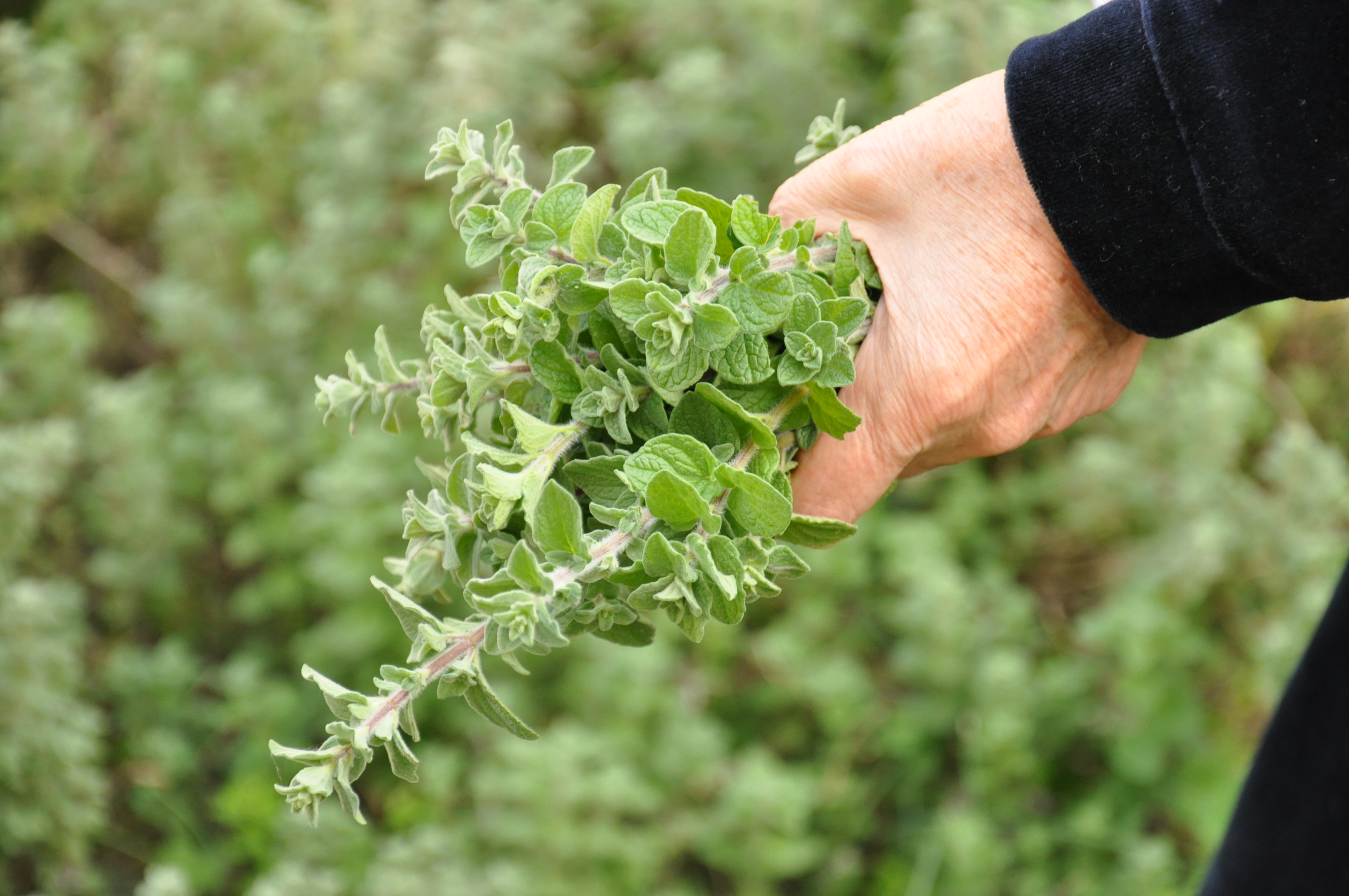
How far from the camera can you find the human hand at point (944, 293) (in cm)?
112

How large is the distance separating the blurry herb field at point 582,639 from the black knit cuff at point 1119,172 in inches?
43.3

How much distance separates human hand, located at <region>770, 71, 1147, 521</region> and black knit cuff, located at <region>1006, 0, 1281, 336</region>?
47mm

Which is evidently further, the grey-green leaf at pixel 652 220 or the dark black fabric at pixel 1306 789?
the dark black fabric at pixel 1306 789

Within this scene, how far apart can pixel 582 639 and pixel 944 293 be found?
138cm

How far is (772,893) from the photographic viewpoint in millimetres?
2270

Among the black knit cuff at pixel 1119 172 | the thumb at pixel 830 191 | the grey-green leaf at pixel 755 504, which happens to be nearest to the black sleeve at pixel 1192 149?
the black knit cuff at pixel 1119 172

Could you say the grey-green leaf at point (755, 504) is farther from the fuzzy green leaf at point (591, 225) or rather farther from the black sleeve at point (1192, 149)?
the black sleeve at point (1192, 149)

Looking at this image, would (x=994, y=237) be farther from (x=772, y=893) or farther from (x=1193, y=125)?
(x=772, y=893)

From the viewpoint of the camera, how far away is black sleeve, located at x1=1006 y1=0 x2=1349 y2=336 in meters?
0.93

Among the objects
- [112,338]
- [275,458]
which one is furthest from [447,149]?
[112,338]

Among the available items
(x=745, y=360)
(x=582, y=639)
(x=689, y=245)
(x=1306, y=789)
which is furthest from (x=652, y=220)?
(x=582, y=639)

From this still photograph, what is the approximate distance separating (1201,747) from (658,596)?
180cm

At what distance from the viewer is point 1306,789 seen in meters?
1.47

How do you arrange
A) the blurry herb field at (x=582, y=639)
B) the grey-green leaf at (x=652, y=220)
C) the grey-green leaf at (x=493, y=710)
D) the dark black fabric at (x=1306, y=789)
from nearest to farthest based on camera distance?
the grey-green leaf at (x=493, y=710)
the grey-green leaf at (x=652, y=220)
the dark black fabric at (x=1306, y=789)
the blurry herb field at (x=582, y=639)
